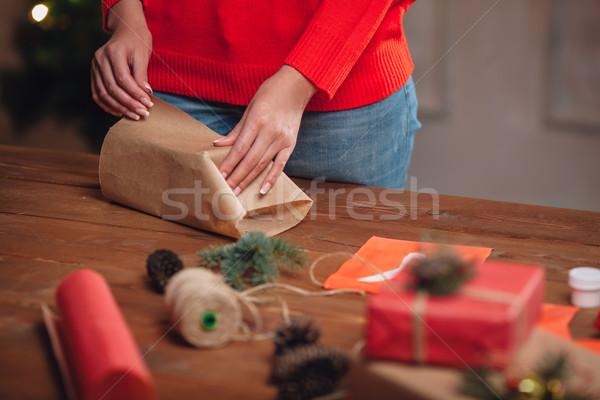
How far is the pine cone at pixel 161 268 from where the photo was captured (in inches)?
29.0

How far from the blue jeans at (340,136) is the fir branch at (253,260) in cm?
47

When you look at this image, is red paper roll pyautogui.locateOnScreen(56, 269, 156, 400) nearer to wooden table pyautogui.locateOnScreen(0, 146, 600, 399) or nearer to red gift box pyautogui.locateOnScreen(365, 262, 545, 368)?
wooden table pyautogui.locateOnScreen(0, 146, 600, 399)

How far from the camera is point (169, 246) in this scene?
35.5 inches

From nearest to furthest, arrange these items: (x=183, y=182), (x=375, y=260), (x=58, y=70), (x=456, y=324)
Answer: (x=456, y=324), (x=375, y=260), (x=183, y=182), (x=58, y=70)

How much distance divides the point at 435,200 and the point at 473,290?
0.63 m

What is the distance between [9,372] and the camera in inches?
22.5

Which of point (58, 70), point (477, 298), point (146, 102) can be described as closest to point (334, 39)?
point (146, 102)

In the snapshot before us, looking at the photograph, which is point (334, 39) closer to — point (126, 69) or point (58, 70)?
point (126, 69)

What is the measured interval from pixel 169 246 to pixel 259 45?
0.48 metres

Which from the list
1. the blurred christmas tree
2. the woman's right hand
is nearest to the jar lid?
the woman's right hand

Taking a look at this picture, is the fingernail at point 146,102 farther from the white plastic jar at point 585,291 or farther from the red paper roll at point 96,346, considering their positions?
the white plastic jar at point 585,291

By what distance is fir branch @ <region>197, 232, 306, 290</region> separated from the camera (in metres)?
0.76

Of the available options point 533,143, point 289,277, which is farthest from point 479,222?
point 533,143

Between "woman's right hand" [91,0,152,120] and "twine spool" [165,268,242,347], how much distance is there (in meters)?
0.54
